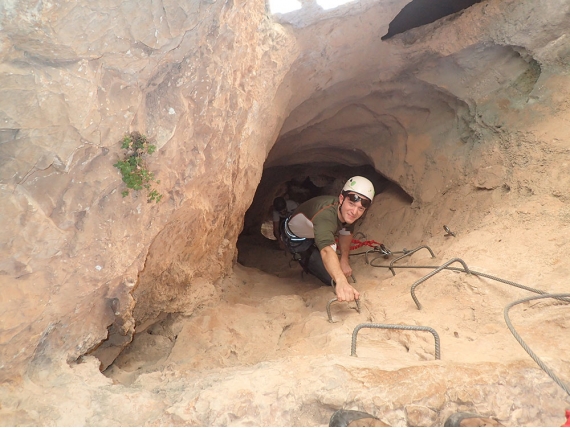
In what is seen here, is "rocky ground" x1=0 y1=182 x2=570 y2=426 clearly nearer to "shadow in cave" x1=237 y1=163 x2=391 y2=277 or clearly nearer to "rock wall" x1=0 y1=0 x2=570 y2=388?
"rock wall" x1=0 y1=0 x2=570 y2=388

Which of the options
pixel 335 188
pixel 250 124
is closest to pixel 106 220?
pixel 250 124

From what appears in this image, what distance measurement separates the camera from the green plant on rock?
7.42 ft

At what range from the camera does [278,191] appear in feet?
29.3

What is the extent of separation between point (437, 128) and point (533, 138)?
1.30 metres

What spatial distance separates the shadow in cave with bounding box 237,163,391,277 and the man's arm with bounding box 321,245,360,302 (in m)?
3.16

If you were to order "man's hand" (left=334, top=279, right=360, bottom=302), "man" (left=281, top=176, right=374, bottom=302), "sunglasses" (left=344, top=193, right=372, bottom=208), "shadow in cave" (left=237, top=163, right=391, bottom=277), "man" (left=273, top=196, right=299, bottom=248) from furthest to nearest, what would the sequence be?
"man" (left=273, top=196, right=299, bottom=248) < "shadow in cave" (left=237, top=163, right=391, bottom=277) < "sunglasses" (left=344, top=193, right=372, bottom=208) < "man" (left=281, top=176, right=374, bottom=302) < "man's hand" (left=334, top=279, right=360, bottom=302)

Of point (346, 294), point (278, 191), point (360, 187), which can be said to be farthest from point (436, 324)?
point (278, 191)

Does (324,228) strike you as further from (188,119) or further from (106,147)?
(106,147)

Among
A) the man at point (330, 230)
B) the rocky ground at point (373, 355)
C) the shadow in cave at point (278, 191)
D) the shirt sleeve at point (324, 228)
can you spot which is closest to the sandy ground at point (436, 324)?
the rocky ground at point (373, 355)

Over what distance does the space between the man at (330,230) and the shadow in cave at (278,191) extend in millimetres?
1708

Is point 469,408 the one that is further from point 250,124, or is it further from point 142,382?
point 250,124

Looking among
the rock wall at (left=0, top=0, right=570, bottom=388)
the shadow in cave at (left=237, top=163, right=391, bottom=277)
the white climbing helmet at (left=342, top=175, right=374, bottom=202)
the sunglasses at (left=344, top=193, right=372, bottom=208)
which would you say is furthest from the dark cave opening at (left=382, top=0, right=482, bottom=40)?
the shadow in cave at (left=237, top=163, right=391, bottom=277)

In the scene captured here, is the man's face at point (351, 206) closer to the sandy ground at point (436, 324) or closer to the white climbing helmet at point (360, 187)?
the white climbing helmet at point (360, 187)

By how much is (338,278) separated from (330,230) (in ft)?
2.13
